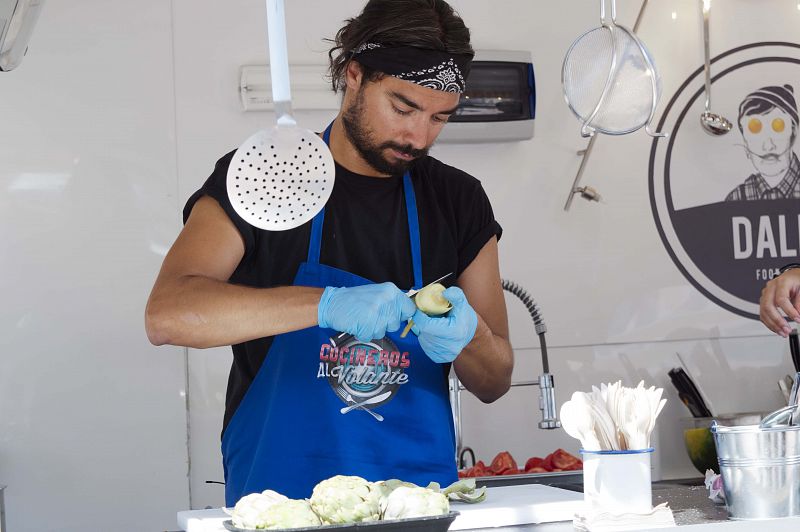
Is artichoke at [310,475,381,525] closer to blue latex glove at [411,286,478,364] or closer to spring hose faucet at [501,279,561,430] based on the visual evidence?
blue latex glove at [411,286,478,364]

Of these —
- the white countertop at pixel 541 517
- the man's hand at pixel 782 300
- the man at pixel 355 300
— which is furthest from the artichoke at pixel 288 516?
the man's hand at pixel 782 300

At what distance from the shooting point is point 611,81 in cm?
209

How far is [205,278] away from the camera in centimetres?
185

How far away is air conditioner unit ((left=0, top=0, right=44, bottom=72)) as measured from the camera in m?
1.86

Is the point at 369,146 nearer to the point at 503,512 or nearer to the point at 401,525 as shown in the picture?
the point at 503,512

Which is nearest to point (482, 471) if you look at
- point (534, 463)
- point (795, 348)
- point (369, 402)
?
point (534, 463)

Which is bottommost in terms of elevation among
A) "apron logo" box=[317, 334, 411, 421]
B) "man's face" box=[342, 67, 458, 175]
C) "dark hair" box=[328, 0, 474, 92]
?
"apron logo" box=[317, 334, 411, 421]

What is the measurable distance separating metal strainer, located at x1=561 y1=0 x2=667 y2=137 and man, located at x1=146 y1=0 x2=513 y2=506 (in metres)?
0.25

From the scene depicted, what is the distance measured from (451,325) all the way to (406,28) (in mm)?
611

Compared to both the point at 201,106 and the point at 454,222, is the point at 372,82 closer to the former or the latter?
the point at 454,222

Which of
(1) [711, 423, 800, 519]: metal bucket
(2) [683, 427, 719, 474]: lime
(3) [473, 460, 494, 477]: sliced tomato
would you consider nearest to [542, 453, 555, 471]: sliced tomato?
(3) [473, 460, 494, 477]: sliced tomato

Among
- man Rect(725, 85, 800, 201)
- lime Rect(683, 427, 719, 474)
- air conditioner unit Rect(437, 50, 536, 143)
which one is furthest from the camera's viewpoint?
man Rect(725, 85, 800, 201)

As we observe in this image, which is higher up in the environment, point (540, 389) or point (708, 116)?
point (708, 116)

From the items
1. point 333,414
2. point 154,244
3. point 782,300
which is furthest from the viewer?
point 154,244
